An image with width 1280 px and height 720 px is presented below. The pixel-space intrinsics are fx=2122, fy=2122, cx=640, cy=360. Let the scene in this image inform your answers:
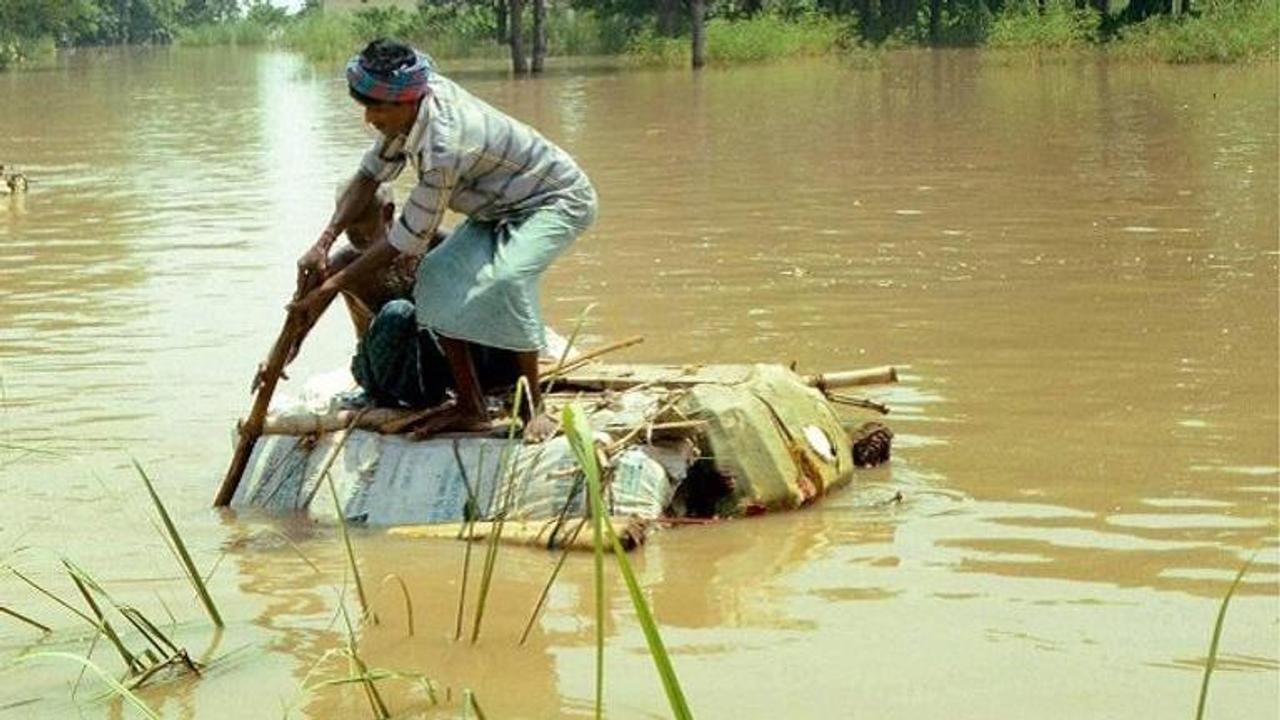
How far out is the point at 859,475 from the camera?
247 inches

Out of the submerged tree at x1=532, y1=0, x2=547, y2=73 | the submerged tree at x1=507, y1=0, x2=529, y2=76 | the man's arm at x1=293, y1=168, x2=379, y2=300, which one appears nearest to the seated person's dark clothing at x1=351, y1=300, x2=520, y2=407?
the man's arm at x1=293, y1=168, x2=379, y2=300

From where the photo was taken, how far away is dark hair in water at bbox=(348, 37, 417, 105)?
5.33 m

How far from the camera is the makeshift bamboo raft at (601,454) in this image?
556cm

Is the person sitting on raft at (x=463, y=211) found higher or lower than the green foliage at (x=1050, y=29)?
higher

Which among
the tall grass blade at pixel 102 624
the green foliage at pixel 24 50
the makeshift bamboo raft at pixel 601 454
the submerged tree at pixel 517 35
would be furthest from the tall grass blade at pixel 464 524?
the green foliage at pixel 24 50

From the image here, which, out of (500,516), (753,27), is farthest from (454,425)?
(753,27)

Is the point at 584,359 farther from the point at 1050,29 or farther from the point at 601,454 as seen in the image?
the point at 1050,29

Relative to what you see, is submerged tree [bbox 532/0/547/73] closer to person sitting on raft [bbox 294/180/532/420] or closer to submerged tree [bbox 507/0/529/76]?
submerged tree [bbox 507/0/529/76]

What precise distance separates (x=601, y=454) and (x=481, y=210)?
751 mm

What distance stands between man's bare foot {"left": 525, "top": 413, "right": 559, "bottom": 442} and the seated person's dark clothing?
0.66ft

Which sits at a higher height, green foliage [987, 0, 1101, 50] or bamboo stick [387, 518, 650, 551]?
bamboo stick [387, 518, 650, 551]

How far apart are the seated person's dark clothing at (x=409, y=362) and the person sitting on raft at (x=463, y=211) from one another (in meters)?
0.12

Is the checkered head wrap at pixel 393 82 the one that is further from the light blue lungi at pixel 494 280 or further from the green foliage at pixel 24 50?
the green foliage at pixel 24 50

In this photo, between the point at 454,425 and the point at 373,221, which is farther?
the point at 373,221
